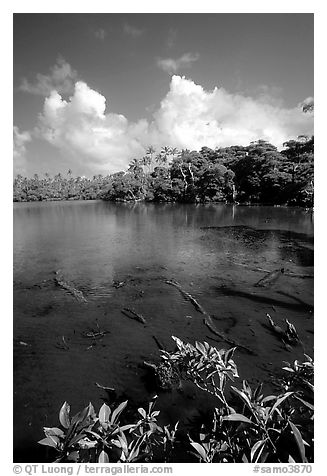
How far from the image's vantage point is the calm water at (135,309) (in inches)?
157

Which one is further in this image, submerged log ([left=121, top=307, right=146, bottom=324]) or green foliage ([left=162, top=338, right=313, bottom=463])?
submerged log ([left=121, top=307, right=146, bottom=324])

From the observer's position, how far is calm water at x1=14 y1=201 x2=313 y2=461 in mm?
3996

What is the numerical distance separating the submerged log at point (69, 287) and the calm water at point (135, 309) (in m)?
0.17

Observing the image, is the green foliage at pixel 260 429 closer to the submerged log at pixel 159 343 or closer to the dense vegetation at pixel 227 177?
the submerged log at pixel 159 343

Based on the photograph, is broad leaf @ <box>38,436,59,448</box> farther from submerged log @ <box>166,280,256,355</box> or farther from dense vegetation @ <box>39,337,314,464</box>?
submerged log @ <box>166,280,256,355</box>

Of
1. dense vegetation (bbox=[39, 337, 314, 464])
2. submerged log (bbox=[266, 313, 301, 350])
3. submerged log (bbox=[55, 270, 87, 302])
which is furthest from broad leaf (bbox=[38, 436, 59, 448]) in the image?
submerged log (bbox=[55, 270, 87, 302])

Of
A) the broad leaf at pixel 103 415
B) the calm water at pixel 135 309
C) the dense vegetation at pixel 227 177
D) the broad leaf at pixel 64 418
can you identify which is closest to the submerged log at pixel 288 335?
the calm water at pixel 135 309

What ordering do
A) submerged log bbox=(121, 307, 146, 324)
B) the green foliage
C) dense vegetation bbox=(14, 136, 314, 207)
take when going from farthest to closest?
dense vegetation bbox=(14, 136, 314, 207), submerged log bbox=(121, 307, 146, 324), the green foliage

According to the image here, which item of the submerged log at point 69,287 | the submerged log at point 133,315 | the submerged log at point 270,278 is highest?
the submerged log at point 270,278

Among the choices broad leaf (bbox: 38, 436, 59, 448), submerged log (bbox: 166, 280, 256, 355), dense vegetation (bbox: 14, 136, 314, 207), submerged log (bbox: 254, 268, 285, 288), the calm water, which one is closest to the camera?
broad leaf (bbox: 38, 436, 59, 448)

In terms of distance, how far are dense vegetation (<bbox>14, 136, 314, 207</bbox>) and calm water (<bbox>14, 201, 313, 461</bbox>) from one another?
14.0m
